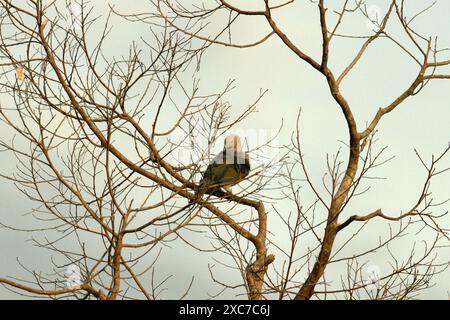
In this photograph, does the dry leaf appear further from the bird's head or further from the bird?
the bird's head

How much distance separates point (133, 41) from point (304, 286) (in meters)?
2.50

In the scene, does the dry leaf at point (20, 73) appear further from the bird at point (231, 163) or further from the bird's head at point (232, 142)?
the bird's head at point (232, 142)

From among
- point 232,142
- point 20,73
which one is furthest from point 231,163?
point 20,73

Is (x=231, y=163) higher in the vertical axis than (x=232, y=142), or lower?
lower

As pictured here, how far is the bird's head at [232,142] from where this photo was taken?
24.6ft

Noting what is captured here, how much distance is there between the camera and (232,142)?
7574mm

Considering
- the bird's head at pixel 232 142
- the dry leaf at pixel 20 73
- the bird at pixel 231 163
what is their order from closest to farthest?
1. the dry leaf at pixel 20 73
2. the bird at pixel 231 163
3. the bird's head at pixel 232 142

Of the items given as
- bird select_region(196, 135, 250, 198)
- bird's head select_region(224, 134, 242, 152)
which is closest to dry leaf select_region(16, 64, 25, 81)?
bird select_region(196, 135, 250, 198)

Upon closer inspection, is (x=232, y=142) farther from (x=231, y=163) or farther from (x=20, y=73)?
(x=20, y=73)

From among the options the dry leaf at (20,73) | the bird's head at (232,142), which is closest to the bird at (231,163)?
the bird's head at (232,142)

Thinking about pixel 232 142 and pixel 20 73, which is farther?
pixel 232 142
